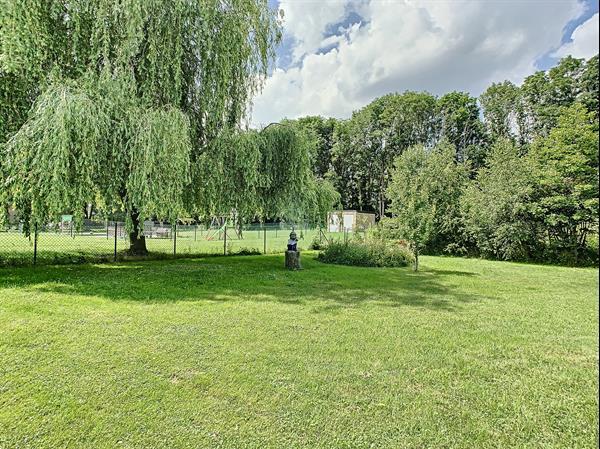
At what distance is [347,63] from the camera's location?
199 centimetres

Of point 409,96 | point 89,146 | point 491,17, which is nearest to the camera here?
point 491,17

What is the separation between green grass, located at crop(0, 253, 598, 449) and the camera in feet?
7.54

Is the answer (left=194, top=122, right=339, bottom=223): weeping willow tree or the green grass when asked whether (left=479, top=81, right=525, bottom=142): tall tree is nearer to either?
the green grass

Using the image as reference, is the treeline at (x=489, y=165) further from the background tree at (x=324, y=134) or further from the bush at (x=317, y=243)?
the bush at (x=317, y=243)

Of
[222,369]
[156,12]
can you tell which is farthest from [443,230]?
[222,369]

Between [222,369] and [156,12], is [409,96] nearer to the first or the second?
[156,12]

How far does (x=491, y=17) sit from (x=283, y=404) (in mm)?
2621

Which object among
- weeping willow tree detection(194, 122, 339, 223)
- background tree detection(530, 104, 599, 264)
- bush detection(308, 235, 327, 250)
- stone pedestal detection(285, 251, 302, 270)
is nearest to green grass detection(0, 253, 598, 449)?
background tree detection(530, 104, 599, 264)

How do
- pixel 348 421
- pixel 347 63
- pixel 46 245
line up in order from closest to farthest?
pixel 347 63 < pixel 348 421 < pixel 46 245

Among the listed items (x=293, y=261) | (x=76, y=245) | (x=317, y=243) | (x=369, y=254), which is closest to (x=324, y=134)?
(x=317, y=243)

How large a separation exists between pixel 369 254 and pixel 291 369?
824 cm

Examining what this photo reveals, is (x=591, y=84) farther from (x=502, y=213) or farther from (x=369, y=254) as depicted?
(x=502, y=213)

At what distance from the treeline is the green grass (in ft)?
1.58

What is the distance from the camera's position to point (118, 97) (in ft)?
22.6
